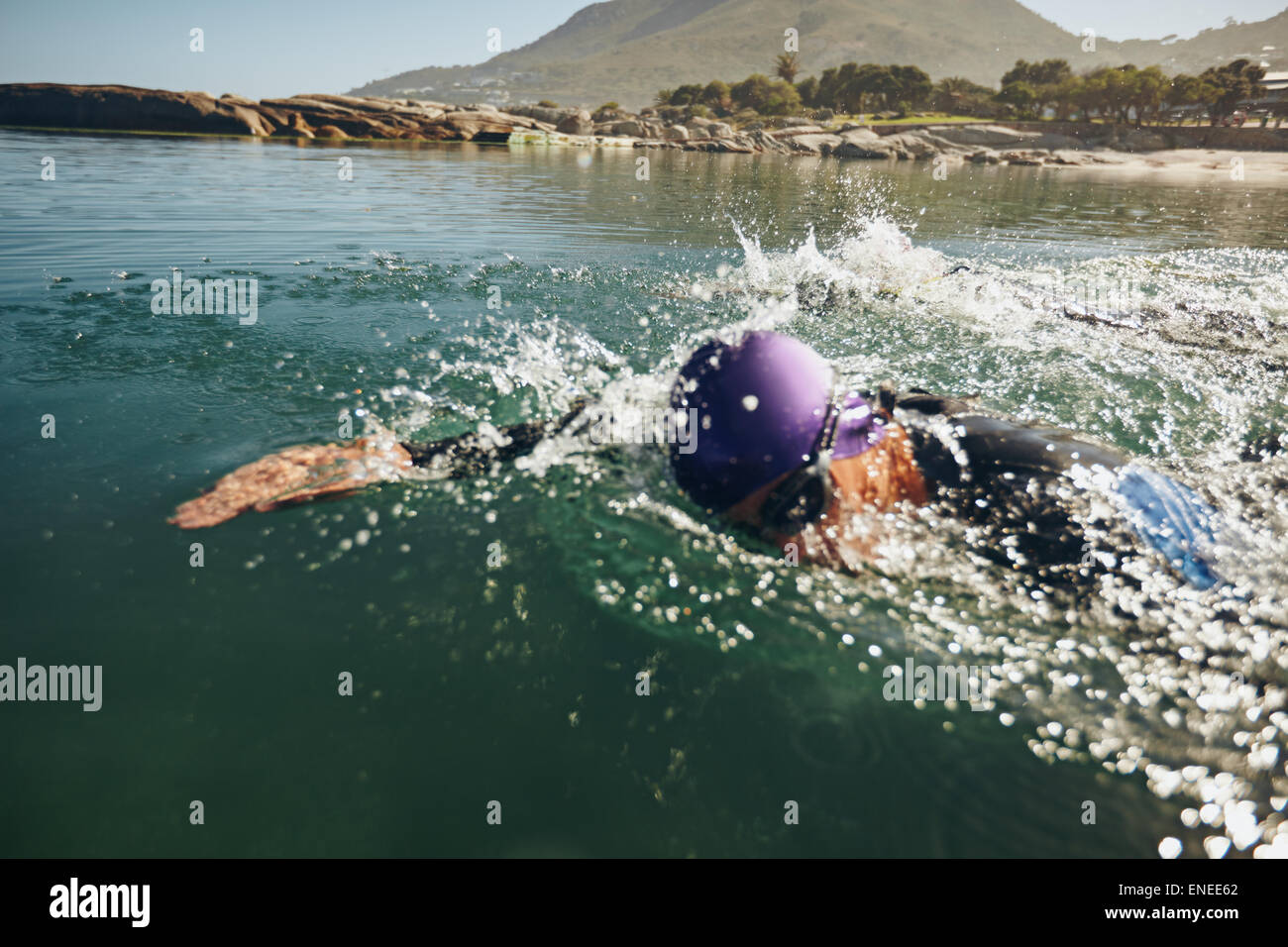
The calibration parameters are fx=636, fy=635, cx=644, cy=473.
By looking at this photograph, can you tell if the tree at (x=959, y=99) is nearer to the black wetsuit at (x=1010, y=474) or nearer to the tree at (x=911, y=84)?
the tree at (x=911, y=84)

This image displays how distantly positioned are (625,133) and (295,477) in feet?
233

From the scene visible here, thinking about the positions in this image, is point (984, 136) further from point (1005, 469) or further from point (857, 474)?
point (857, 474)

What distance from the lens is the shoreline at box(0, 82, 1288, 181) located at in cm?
4712

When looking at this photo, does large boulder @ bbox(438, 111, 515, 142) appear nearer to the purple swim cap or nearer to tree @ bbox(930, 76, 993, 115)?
tree @ bbox(930, 76, 993, 115)

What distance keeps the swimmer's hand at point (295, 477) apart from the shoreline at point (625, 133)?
46206 mm

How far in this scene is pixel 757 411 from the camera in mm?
3518

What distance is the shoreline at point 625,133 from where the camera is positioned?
155 feet

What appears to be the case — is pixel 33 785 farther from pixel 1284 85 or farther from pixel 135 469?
pixel 1284 85

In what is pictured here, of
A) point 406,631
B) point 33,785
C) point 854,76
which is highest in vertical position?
point 854,76

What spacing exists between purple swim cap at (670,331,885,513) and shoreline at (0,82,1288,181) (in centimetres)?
4562

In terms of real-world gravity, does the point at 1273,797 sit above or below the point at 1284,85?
below
